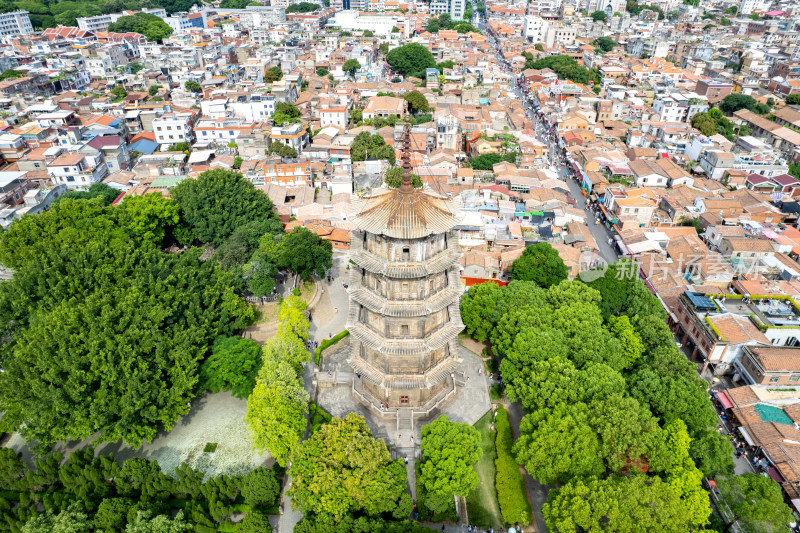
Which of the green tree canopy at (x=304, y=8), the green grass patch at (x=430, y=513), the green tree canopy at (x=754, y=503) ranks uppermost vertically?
the green tree canopy at (x=304, y=8)

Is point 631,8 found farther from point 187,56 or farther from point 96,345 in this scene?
point 96,345

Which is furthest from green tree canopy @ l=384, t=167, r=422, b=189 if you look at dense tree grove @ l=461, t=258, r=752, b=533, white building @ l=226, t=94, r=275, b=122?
white building @ l=226, t=94, r=275, b=122

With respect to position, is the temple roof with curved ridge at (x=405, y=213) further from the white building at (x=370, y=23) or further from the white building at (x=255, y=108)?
the white building at (x=370, y=23)

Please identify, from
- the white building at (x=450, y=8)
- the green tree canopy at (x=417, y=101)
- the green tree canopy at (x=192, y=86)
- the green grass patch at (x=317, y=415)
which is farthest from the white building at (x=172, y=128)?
the white building at (x=450, y=8)

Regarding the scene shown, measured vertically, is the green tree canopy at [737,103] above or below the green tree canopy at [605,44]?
below

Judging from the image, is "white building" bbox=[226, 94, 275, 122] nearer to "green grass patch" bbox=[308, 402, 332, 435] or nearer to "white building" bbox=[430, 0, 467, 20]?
"green grass patch" bbox=[308, 402, 332, 435]

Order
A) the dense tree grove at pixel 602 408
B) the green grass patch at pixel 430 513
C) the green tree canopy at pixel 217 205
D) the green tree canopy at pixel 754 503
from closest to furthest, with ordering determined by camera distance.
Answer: the dense tree grove at pixel 602 408, the green tree canopy at pixel 754 503, the green grass patch at pixel 430 513, the green tree canopy at pixel 217 205

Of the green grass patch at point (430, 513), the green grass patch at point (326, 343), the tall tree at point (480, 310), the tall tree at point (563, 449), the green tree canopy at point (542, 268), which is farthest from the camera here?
the green tree canopy at point (542, 268)

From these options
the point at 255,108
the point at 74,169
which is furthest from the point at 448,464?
the point at 255,108
